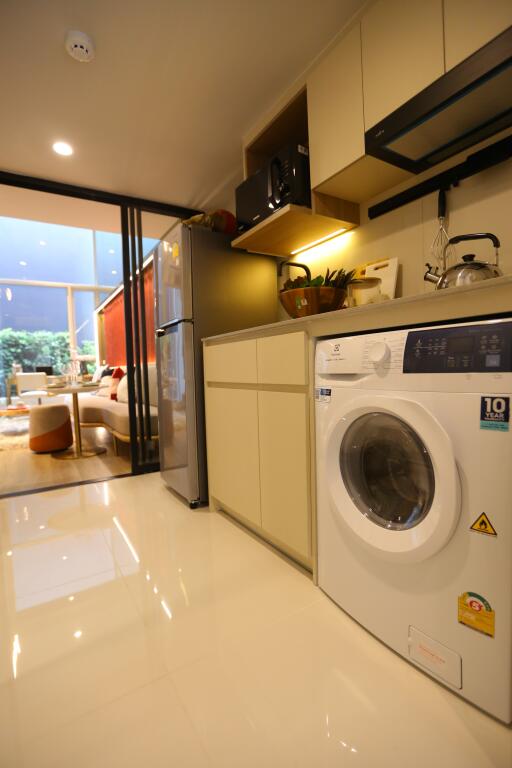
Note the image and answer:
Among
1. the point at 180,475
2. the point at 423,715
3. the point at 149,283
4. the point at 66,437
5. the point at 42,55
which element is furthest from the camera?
the point at 149,283

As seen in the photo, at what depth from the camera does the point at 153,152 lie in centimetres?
236

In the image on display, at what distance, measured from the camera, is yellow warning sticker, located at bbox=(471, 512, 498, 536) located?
2.66 ft

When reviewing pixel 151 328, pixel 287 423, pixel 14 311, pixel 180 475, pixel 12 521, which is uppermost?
pixel 14 311

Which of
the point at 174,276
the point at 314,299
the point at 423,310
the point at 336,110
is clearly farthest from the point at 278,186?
the point at 423,310

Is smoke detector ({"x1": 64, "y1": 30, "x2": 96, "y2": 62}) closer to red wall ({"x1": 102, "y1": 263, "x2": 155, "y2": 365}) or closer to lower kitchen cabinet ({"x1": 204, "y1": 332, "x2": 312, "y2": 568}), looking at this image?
lower kitchen cabinet ({"x1": 204, "y1": 332, "x2": 312, "y2": 568})

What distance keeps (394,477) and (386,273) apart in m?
0.99

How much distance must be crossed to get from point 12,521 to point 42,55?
2.40 metres

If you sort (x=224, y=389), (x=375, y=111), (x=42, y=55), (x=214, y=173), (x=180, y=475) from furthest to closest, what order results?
(x=214, y=173), (x=180, y=475), (x=224, y=389), (x=42, y=55), (x=375, y=111)

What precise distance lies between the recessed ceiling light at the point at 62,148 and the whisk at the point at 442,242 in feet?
7.20

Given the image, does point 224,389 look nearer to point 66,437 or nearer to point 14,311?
point 66,437

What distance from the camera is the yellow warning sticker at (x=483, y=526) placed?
0.81 metres

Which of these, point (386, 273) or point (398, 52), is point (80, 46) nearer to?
point (398, 52)

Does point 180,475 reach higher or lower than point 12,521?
higher

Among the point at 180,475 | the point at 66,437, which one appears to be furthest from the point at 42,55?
the point at 66,437
